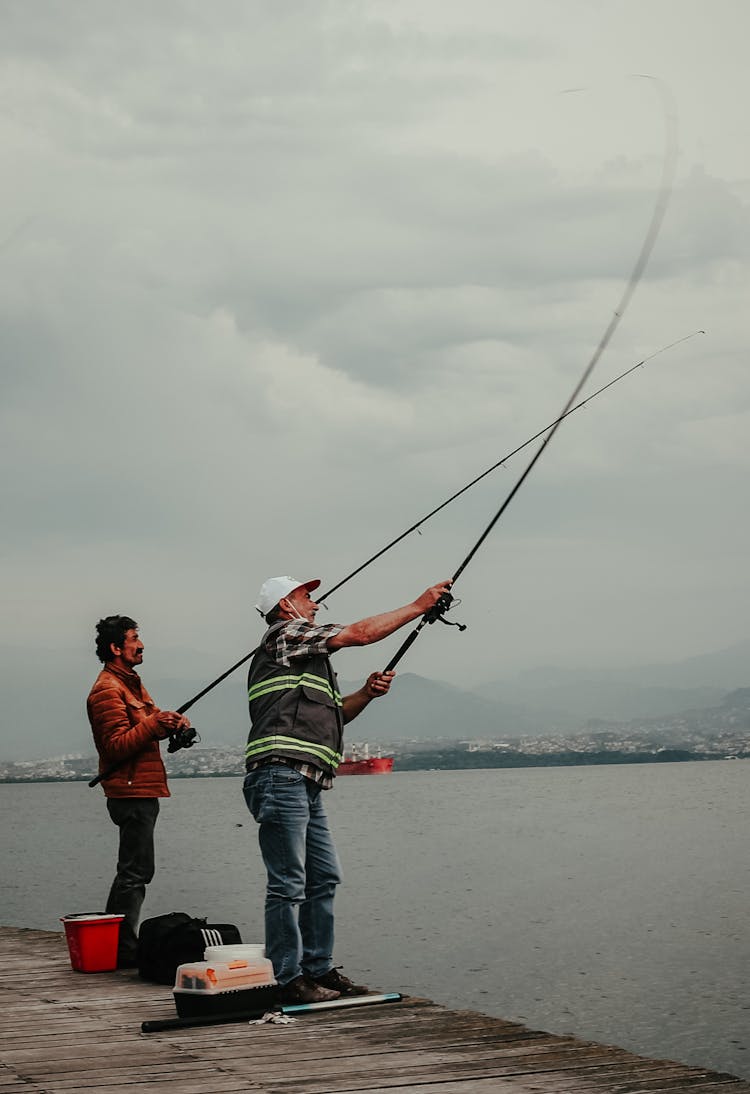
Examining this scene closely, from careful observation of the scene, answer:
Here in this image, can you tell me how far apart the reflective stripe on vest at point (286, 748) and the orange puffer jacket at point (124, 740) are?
1.27 meters

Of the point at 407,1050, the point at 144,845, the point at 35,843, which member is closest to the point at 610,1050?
the point at 407,1050

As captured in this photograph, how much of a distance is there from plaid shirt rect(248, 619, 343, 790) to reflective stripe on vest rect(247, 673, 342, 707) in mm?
67

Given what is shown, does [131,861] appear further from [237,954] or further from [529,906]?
[529,906]

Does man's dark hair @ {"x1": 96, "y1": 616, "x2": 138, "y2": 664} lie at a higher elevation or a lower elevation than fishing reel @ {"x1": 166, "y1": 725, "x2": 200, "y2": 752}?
higher

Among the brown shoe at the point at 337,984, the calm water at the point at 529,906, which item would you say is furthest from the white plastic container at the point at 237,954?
the calm water at the point at 529,906

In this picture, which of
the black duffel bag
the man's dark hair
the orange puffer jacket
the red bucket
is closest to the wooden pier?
the black duffel bag

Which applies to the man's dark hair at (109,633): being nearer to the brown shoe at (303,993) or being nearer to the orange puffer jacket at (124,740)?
the orange puffer jacket at (124,740)

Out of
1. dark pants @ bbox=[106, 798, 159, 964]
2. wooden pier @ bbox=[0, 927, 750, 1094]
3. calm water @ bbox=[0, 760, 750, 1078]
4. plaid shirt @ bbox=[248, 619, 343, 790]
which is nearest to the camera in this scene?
wooden pier @ bbox=[0, 927, 750, 1094]

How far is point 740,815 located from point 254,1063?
2600 inches

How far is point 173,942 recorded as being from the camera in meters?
6.05

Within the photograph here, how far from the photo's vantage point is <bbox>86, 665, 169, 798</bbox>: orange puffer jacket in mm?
6410

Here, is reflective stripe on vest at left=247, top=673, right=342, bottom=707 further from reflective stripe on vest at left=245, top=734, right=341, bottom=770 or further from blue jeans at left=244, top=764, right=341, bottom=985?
blue jeans at left=244, top=764, right=341, bottom=985

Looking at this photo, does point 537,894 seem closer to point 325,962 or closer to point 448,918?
point 448,918

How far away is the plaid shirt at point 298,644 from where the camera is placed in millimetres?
5082
